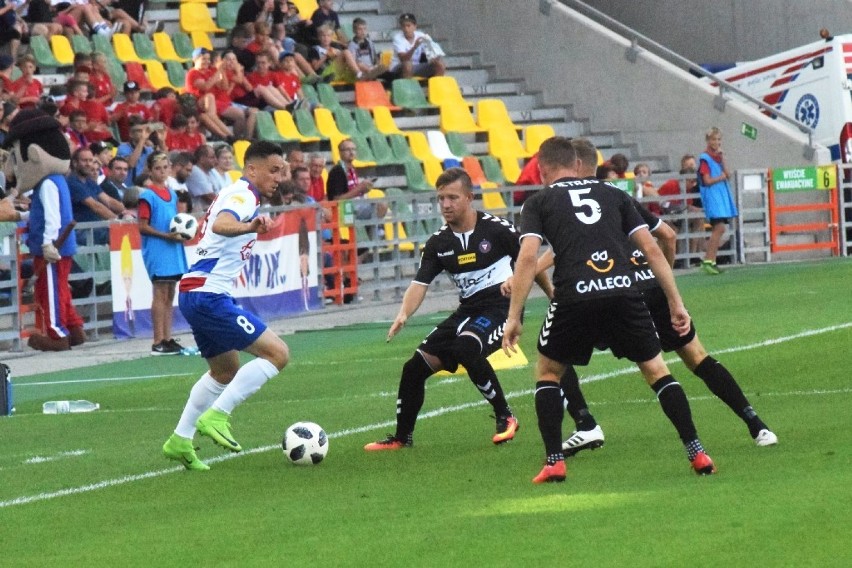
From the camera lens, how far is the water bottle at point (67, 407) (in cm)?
1439

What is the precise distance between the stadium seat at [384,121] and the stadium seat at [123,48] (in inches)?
174

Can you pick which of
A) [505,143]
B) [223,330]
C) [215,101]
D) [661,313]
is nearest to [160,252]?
[215,101]

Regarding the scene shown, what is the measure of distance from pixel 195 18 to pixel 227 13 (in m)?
0.56

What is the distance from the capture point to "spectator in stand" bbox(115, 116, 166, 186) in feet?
73.1

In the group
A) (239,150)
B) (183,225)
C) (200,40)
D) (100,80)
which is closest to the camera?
(183,225)

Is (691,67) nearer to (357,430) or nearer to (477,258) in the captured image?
(357,430)

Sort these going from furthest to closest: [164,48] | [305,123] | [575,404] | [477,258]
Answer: [164,48] < [305,123] < [477,258] < [575,404]

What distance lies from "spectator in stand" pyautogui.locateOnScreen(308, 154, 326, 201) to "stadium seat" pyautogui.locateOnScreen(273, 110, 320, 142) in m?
2.02

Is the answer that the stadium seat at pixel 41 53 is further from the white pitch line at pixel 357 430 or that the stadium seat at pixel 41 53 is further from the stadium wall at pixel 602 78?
the white pitch line at pixel 357 430

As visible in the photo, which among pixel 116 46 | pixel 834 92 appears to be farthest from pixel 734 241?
pixel 116 46

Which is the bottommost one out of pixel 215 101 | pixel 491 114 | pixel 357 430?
pixel 357 430

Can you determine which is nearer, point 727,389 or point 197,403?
point 727,389

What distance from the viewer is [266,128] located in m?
27.0

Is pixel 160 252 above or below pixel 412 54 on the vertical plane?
below
